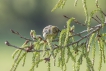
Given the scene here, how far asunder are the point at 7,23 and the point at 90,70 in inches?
723

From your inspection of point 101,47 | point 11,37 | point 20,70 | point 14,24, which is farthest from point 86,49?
point 14,24

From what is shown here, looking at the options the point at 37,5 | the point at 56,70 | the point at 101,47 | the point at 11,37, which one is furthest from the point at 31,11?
the point at 101,47

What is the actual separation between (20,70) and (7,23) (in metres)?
8.75

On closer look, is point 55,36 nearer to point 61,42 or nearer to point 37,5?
point 61,42

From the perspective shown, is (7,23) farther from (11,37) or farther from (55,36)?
(55,36)

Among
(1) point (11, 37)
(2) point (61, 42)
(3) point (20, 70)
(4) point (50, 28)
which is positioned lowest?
(2) point (61, 42)

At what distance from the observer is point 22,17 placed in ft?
64.3

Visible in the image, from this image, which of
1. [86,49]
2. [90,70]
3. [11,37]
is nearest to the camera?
[90,70]

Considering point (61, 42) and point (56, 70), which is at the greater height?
point (56, 70)

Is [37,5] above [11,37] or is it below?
above

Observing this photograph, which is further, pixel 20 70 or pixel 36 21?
pixel 36 21

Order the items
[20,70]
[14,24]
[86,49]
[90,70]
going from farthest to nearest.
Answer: [14,24] → [20,70] → [86,49] → [90,70]

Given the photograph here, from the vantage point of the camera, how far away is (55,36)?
1.71 m

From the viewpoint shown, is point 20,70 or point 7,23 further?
point 7,23
